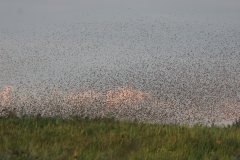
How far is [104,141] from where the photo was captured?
22.1 ft

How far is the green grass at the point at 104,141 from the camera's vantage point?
5.38 metres

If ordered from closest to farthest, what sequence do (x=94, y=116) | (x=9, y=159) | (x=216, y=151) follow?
(x=9, y=159) → (x=216, y=151) → (x=94, y=116)

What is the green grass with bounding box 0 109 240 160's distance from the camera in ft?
17.6

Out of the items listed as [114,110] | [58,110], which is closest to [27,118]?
[58,110]

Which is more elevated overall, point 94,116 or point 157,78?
point 157,78

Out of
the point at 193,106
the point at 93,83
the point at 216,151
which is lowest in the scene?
the point at 216,151

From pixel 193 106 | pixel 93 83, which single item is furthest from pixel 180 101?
pixel 93 83

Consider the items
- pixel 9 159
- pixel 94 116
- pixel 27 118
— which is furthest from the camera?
pixel 94 116

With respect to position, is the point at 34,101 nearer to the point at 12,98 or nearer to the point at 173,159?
the point at 12,98

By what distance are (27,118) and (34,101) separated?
1692 mm

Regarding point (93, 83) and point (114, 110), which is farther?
point (93, 83)

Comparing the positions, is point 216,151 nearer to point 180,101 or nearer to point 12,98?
point 180,101

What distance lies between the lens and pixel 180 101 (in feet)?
38.3

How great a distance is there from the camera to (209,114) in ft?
38.3
